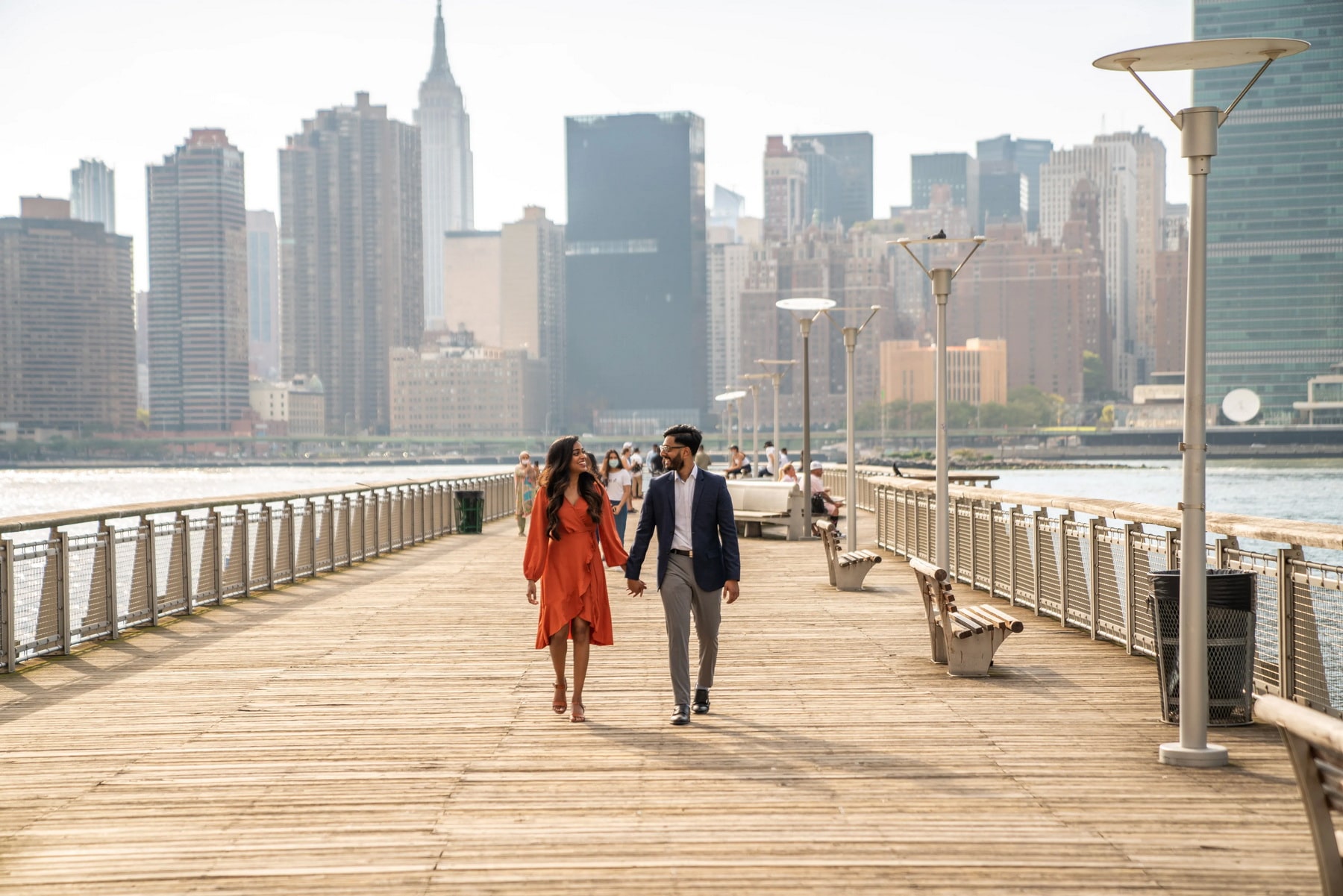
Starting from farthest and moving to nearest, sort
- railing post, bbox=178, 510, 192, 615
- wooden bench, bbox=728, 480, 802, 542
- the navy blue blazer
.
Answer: wooden bench, bbox=728, 480, 802, 542 < railing post, bbox=178, 510, 192, 615 < the navy blue blazer

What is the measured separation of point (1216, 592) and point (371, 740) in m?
4.62

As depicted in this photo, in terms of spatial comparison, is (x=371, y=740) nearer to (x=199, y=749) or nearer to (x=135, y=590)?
(x=199, y=749)

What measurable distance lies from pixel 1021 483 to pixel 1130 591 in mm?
113037

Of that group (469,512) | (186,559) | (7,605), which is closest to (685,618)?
(7,605)

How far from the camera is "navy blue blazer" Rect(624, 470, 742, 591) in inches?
329

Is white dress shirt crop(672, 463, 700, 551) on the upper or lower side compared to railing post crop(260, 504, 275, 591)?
upper

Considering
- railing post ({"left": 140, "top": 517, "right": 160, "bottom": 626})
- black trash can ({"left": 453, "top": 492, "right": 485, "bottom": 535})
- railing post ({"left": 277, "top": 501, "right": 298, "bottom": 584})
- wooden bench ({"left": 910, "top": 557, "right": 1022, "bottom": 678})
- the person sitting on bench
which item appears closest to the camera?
wooden bench ({"left": 910, "top": 557, "right": 1022, "bottom": 678})

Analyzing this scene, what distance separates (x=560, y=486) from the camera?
8305 millimetres

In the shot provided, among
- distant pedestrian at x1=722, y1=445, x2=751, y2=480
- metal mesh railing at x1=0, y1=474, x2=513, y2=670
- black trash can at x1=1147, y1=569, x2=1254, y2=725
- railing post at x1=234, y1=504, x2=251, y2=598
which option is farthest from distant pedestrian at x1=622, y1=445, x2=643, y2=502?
black trash can at x1=1147, y1=569, x2=1254, y2=725

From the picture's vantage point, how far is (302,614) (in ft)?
46.9

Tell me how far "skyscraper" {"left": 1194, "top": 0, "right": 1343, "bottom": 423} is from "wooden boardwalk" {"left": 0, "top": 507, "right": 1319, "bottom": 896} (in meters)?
165

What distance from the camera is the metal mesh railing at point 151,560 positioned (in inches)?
425

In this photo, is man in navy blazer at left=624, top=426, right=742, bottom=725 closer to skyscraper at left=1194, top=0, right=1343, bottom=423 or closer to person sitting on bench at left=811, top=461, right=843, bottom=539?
person sitting on bench at left=811, top=461, right=843, bottom=539

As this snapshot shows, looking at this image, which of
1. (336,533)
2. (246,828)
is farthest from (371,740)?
(336,533)
